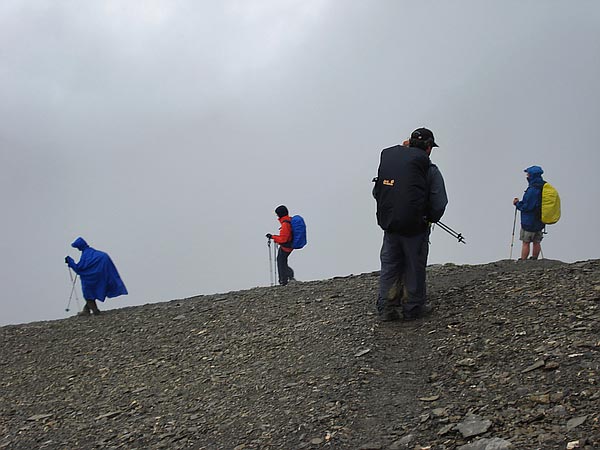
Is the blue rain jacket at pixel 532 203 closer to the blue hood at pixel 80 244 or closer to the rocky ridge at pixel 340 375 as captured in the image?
the rocky ridge at pixel 340 375

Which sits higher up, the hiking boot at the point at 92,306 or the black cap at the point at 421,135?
the black cap at the point at 421,135

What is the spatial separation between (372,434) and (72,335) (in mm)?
7899

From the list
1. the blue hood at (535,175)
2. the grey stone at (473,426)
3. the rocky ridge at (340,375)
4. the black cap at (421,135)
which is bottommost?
the grey stone at (473,426)

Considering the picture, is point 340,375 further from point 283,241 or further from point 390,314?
point 283,241

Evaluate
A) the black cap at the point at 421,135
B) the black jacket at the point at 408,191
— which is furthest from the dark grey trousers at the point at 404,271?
the black cap at the point at 421,135

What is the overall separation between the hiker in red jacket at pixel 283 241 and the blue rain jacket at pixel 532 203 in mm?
5167

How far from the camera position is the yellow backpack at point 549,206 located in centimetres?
1299

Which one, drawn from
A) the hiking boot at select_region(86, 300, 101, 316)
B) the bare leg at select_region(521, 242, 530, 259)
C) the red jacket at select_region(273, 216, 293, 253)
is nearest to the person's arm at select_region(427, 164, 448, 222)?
the bare leg at select_region(521, 242, 530, 259)

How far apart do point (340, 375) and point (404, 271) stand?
197 centimetres

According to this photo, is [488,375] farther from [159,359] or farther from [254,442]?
[159,359]

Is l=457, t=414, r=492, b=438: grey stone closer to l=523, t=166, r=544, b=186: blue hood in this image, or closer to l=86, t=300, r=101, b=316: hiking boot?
l=523, t=166, r=544, b=186: blue hood

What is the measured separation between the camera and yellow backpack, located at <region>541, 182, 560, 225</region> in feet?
42.6

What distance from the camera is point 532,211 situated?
13.2 metres

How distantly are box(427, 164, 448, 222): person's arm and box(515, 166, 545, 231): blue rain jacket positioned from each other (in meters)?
5.42
